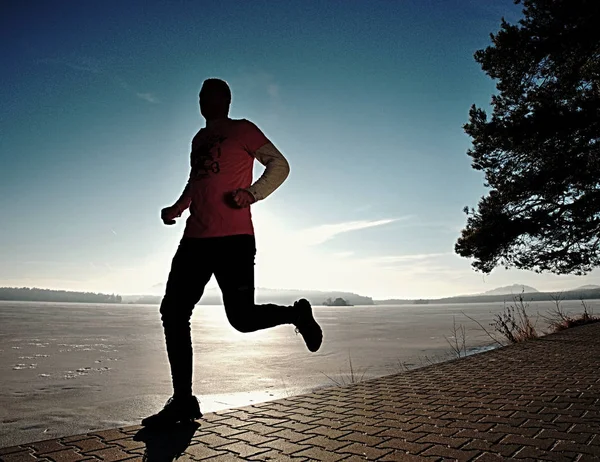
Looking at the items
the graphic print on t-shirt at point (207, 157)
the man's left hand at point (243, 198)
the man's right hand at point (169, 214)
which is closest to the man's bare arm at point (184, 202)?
the man's right hand at point (169, 214)

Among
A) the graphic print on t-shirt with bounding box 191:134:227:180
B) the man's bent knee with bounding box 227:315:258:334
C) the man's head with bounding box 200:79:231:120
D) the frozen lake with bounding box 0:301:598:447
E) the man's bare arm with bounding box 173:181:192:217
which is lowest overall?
the frozen lake with bounding box 0:301:598:447

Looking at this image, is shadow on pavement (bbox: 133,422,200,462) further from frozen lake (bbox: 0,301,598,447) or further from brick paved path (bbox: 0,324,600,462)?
Result: frozen lake (bbox: 0,301,598,447)

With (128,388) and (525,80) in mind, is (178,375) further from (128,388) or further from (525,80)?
(525,80)

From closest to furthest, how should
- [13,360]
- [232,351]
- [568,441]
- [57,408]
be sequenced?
[568,441]
[57,408]
[13,360]
[232,351]

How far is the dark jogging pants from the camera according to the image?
2574 millimetres

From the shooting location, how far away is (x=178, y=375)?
104 inches

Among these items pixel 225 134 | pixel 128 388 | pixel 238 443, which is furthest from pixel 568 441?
pixel 128 388

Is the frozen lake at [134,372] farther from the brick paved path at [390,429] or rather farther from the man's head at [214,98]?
the man's head at [214,98]

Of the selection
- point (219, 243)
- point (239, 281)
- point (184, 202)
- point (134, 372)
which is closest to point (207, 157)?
point (184, 202)

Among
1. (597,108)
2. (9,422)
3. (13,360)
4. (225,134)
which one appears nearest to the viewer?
(225,134)

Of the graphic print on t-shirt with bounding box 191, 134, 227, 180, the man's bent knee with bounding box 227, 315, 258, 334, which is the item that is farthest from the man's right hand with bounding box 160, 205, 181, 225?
the man's bent knee with bounding box 227, 315, 258, 334

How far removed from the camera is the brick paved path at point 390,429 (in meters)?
2.13

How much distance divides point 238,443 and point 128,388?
290 centimetres

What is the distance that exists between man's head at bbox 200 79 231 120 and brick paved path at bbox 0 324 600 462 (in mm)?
1811
